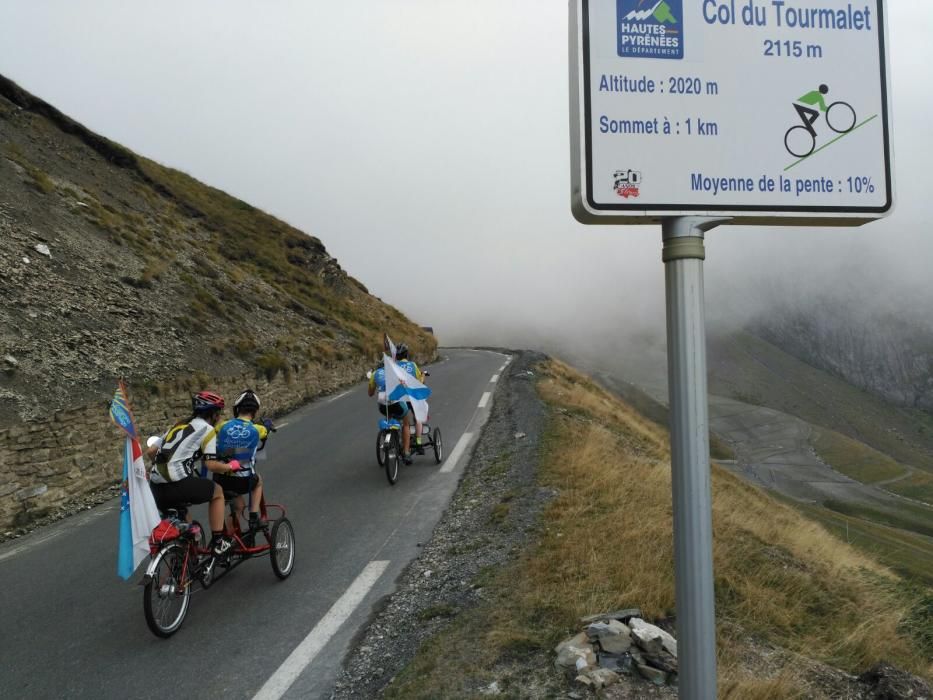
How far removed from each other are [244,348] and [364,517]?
11.0 metres

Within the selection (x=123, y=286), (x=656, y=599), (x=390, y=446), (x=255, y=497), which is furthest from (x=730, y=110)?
(x=123, y=286)

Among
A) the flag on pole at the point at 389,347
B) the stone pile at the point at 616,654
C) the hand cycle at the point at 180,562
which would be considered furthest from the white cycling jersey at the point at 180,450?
the flag on pole at the point at 389,347

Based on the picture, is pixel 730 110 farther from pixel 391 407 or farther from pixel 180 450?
pixel 391 407

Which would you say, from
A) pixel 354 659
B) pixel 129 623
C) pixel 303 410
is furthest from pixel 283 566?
pixel 303 410

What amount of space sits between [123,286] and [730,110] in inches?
679

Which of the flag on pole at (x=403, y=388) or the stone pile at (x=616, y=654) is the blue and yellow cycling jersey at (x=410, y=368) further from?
the stone pile at (x=616, y=654)

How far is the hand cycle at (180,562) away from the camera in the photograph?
4.67 m

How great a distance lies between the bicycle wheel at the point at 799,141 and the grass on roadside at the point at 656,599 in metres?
2.89

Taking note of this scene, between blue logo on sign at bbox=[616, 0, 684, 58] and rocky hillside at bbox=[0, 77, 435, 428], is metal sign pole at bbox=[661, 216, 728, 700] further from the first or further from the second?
rocky hillside at bbox=[0, 77, 435, 428]

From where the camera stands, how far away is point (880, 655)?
167 inches

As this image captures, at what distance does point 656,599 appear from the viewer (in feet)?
14.6

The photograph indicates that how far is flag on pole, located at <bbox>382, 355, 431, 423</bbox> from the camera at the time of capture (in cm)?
938

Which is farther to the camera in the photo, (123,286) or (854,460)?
(854,460)

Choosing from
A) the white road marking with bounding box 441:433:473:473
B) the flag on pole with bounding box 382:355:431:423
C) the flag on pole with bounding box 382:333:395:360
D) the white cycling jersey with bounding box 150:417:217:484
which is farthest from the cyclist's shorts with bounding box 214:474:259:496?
the white road marking with bounding box 441:433:473:473
